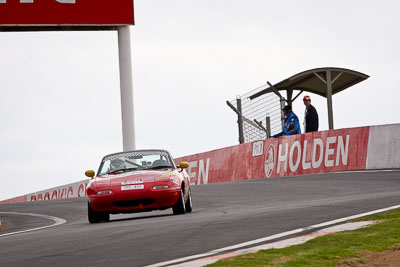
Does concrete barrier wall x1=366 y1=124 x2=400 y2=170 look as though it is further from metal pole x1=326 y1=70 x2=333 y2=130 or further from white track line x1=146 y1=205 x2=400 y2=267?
white track line x1=146 y1=205 x2=400 y2=267

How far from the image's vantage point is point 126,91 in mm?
28656

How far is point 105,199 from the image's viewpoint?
497 inches

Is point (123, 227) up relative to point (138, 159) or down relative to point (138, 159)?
down

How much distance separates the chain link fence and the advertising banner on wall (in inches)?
228

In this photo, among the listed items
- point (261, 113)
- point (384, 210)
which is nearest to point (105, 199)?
point (384, 210)

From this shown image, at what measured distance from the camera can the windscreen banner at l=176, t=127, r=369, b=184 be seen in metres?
21.9

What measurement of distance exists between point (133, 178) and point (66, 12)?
16325 millimetres

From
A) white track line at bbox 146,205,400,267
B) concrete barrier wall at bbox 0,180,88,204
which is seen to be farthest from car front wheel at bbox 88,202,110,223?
concrete barrier wall at bbox 0,180,88,204

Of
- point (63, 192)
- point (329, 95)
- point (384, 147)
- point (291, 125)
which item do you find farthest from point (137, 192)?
point (63, 192)

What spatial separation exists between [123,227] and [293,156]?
43.9ft

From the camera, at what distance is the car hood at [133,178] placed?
12727 mm

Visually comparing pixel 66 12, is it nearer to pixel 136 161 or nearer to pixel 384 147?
pixel 384 147

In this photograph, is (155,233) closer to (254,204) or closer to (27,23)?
(254,204)

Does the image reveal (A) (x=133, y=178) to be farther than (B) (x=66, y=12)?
No
